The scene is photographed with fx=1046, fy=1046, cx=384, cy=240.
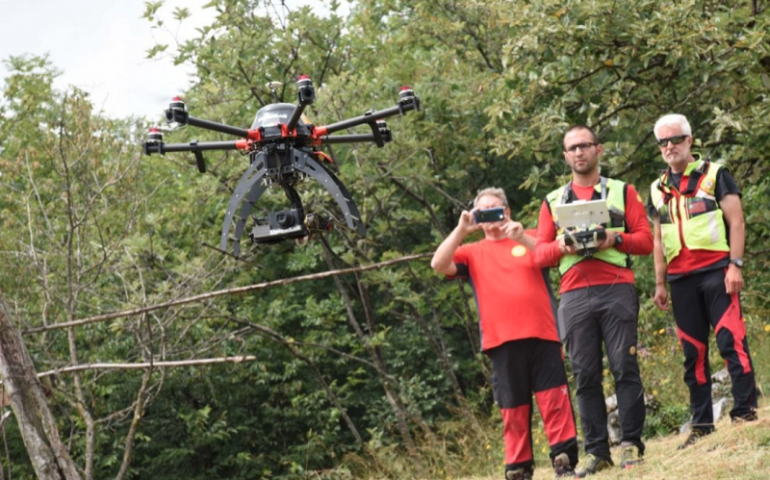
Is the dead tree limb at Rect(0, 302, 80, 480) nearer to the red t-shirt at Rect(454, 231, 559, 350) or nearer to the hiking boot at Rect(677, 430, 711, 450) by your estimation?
the red t-shirt at Rect(454, 231, 559, 350)

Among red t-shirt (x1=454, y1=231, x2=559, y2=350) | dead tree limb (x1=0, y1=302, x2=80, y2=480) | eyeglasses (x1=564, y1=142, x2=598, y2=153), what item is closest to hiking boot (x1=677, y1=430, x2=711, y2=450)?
red t-shirt (x1=454, y1=231, x2=559, y2=350)

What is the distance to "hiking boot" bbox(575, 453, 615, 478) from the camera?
199 inches

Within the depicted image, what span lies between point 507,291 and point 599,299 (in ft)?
1.52

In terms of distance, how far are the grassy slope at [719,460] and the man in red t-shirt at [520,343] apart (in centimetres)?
39

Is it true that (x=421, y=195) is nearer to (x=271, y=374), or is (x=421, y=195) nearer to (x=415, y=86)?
(x=415, y=86)

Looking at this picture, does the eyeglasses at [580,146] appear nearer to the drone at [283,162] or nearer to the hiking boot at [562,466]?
the hiking boot at [562,466]

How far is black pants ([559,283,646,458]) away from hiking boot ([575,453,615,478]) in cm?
2

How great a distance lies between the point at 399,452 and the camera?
12.9 m

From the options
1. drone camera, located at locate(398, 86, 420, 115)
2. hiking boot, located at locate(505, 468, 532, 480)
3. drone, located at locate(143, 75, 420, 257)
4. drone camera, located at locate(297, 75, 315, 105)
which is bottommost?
hiking boot, located at locate(505, 468, 532, 480)

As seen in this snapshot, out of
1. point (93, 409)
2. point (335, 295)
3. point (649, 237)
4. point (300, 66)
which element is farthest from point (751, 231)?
point (93, 409)

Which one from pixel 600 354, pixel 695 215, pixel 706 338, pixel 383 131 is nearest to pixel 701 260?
pixel 695 215

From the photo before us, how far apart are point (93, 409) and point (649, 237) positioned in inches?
388

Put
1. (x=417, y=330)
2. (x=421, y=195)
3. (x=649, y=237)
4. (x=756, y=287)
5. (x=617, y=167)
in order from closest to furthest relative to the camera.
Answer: (x=649, y=237)
(x=617, y=167)
(x=756, y=287)
(x=421, y=195)
(x=417, y=330)

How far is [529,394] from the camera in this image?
17.3 feet
